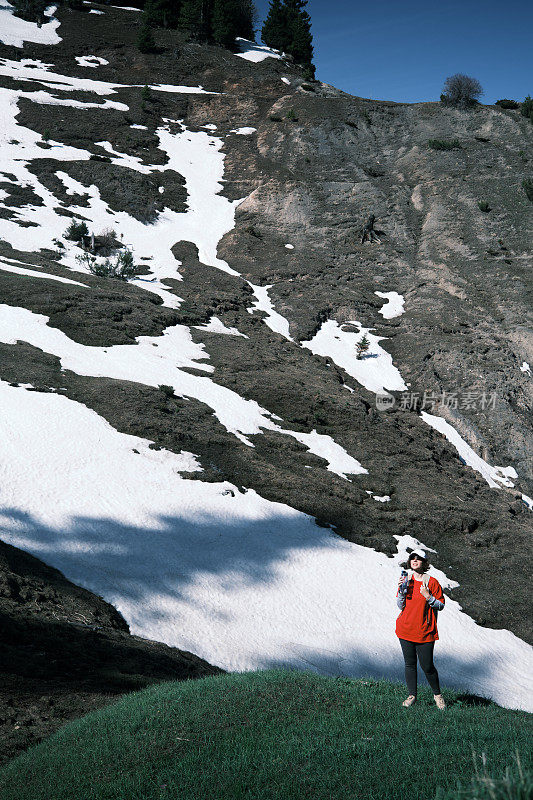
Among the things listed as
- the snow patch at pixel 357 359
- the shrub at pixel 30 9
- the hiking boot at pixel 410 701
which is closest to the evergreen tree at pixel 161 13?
the shrub at pixel 30 9

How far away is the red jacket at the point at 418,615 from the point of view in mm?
8195

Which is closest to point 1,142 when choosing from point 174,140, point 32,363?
point 174,140

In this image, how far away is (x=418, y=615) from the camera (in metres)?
8.21

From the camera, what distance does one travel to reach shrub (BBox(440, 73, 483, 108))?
81938 millimetres

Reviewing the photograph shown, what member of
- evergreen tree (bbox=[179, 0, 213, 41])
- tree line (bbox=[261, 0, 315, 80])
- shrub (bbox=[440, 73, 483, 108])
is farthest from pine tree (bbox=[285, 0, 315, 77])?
shrub (bbox=[440, 73, 483, 108])

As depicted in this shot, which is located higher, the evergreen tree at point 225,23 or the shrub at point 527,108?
the evergreen tree at point 225,23

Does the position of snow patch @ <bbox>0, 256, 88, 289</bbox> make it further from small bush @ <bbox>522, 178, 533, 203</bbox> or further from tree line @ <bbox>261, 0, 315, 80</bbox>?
tree line @ <bbox>261, 0, 315, 80</bbox>

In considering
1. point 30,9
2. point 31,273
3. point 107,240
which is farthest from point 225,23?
point 31,273

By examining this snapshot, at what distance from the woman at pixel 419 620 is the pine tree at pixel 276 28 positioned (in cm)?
12764

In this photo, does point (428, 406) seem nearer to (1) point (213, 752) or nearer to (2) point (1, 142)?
(1) point (213, 752)

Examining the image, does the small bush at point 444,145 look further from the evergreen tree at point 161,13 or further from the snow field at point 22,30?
the snow field at point 22,30

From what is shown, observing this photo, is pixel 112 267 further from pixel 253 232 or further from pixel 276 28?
pixel 276 28

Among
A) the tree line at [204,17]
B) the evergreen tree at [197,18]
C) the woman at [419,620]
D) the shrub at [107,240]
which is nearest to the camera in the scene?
the woman at [419,620]

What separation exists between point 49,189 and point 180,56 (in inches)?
2229
